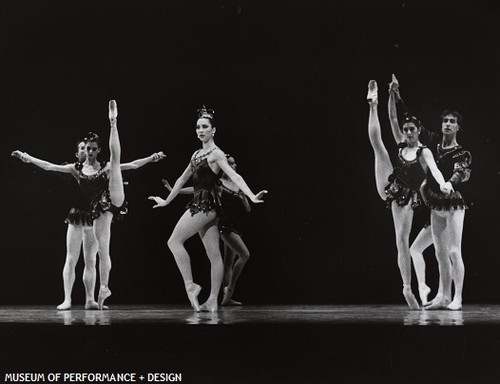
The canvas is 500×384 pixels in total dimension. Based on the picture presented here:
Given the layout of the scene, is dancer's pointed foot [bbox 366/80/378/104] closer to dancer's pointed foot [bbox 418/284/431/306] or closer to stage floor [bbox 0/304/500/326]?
dancer's pointed foot [bbox 418/284/431/306]

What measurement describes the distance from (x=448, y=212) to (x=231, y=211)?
1.70m

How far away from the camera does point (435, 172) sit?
7.19m

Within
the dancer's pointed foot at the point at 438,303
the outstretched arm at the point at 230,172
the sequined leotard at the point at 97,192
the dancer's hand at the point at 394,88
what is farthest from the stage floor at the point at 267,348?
the dancer's hand at the point at 394,88

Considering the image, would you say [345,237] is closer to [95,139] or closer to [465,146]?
[465,146]

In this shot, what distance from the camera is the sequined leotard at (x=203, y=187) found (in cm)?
740

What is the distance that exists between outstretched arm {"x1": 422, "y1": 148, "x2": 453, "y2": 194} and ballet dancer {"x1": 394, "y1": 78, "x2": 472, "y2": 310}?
0.18 meters

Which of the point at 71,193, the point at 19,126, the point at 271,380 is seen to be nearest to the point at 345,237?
the point at 271,380

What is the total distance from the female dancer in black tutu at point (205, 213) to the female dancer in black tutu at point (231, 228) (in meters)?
0.15

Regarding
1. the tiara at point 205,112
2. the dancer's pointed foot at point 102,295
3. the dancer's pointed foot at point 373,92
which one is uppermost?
the dancer's pointed foot at point 373,92

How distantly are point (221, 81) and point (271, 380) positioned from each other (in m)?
2.51

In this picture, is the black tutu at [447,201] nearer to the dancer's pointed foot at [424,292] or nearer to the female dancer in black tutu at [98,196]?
the dancer's pointed foot at [424,292]

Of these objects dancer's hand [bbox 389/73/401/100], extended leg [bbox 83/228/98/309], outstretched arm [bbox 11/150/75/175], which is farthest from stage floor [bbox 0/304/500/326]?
dancer's hand [bbox 389/73/401/100]

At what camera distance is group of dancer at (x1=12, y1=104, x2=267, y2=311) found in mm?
7379

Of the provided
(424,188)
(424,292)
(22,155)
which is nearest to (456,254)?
(424,292)
